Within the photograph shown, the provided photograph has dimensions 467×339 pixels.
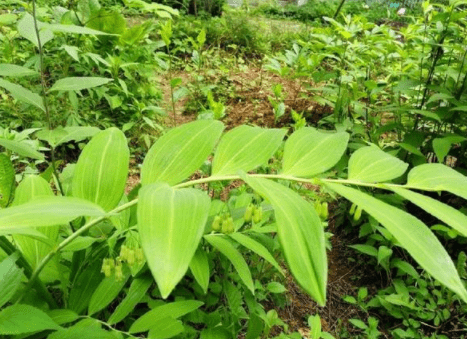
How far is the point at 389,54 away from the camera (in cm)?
290

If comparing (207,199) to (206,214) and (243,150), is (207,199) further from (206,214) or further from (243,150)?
(243,150)

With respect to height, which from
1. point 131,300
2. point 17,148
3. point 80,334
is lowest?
point 131,300

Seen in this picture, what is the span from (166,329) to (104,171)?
45 centimetres

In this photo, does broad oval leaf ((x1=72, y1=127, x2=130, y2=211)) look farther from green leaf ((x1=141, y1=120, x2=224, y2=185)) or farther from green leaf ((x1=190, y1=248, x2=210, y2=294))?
green leaf ((x1=190, y1=248, x2=210, y2=294))

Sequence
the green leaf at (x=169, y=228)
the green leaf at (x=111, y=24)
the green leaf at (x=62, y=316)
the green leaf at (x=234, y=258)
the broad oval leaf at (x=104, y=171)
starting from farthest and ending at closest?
the green leaf at (x=111, y=24), the green leaf at (x=234, y=258), the green leaf at (x=62, y=316), the broad oval leaf at (x=104, y=171), the green leaf at (x=169, y=228)

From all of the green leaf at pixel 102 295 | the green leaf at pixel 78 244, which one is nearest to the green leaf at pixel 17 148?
the green leaf at pixel 78 244

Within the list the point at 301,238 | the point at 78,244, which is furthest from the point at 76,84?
the point at 301,238

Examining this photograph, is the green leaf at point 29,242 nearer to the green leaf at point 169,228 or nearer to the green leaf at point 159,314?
the green leaf at point 159,314

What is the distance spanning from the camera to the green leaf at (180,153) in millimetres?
651

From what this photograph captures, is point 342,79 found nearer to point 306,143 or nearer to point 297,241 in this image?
point 306,143

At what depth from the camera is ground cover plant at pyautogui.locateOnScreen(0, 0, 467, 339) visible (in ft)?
1.65

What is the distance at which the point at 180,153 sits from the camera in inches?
26.6

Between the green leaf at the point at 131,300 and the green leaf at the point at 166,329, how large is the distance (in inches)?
4.1

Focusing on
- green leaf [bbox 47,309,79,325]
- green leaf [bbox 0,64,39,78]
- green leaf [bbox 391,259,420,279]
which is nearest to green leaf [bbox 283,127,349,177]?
green leaf [bbox 47,309,79,325]
